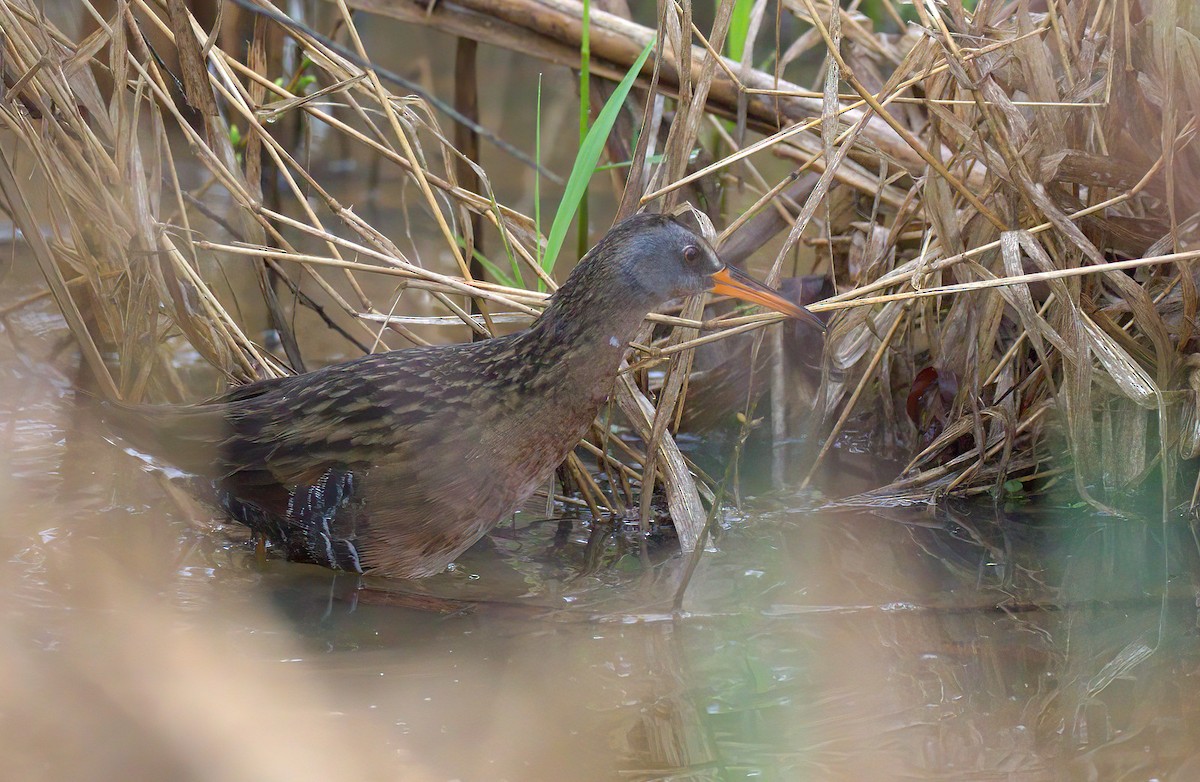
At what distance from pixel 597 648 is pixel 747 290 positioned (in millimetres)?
899

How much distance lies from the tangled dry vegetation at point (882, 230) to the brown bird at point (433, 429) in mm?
204

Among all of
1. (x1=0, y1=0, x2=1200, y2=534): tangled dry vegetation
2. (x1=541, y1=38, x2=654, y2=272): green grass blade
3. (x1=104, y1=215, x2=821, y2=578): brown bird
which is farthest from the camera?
(x1=541, y1=38, x2=654, y2=272): green grass blade

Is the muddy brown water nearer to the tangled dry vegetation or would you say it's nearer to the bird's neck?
the tangled dry vegetation

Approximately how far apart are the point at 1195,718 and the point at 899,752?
57cm

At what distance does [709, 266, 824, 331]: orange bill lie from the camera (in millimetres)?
2689

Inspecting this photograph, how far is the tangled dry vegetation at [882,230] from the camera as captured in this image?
2.69m

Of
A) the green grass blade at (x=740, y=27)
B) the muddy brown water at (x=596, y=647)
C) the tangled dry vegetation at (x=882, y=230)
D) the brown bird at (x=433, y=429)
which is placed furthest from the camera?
the green grass blade at (x=740, y=27)

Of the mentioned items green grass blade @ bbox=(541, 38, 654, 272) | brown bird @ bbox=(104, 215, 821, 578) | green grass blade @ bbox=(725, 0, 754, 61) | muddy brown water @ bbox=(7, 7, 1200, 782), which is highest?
green grass blade @ bbox=(725, 0, 754, 61)

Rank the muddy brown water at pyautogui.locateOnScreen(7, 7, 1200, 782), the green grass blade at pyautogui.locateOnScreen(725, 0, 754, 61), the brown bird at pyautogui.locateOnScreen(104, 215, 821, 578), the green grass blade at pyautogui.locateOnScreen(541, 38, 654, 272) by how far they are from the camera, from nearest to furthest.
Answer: the muddy brown water at pyautogui.locateOnScreen(7, 7, 1200, 782) → the brown bird at pyautogui.locateOnScreen(104, 215, 821, 578) → the green grass blade at pyautogui.locateOnScreen(541, 38, 654, 272) → the green grass blade at pyautogui.locateOnScreen(725, 0, 754, 61)

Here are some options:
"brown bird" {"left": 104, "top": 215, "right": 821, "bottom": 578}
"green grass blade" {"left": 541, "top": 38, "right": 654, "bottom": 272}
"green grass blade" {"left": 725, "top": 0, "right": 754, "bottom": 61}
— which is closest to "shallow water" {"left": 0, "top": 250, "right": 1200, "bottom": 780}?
"brown bird" {"left": 104, "top": 215, "right": 821, "bottom": 578}

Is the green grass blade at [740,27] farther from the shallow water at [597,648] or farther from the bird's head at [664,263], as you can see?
the shallow water at [597,648]

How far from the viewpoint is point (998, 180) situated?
9.36 ft

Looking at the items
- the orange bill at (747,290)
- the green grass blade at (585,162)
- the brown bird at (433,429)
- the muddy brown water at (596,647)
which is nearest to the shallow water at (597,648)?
the muddy brown water at (596,647)

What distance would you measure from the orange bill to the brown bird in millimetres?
12
